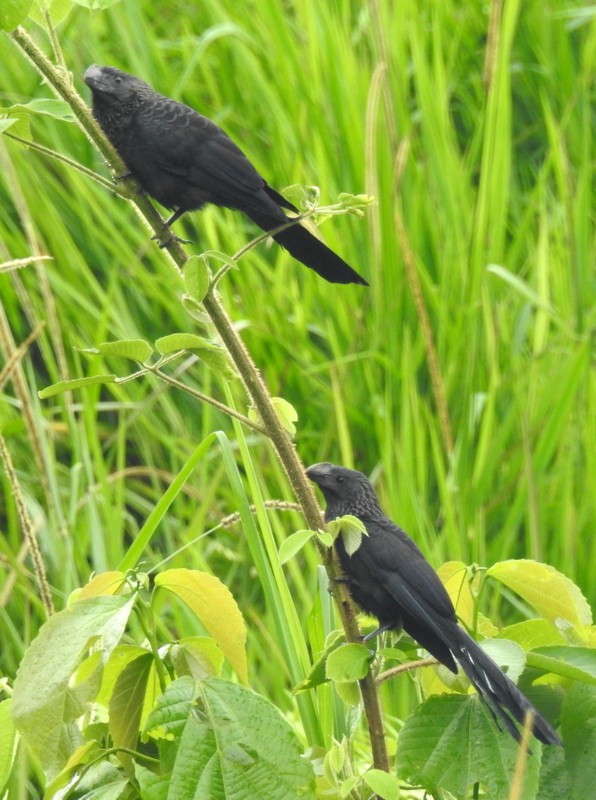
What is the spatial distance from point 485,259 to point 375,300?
0.30m

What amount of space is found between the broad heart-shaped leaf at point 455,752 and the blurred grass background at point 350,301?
1037 millimetres

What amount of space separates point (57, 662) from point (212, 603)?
16cm

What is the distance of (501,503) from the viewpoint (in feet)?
8.63

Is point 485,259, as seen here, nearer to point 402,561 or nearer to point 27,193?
point 27,193

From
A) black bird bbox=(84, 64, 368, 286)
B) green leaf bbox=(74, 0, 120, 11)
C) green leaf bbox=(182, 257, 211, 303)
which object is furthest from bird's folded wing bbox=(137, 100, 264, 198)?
green leaf bbox=(182, 257, 211, 303)

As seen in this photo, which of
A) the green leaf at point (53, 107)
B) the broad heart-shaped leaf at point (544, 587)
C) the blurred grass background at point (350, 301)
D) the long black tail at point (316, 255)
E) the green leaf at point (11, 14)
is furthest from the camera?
the blurred grass background at point (350, 301)

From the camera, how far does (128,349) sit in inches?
38.1

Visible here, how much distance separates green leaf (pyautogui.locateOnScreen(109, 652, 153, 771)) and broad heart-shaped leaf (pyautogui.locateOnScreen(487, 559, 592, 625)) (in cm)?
34

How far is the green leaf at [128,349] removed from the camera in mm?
953

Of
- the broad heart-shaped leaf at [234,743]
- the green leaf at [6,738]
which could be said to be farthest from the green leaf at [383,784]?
the green leaf at [6,738]

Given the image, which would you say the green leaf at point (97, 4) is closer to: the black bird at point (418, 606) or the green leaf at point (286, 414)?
the green leaf at point (286, 414)

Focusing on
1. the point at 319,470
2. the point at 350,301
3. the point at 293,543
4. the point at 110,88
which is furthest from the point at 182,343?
the point at 350,301

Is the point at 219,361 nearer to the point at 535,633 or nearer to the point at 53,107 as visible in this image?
the point at 53,107

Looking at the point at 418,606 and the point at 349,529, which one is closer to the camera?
the point at 349,529
